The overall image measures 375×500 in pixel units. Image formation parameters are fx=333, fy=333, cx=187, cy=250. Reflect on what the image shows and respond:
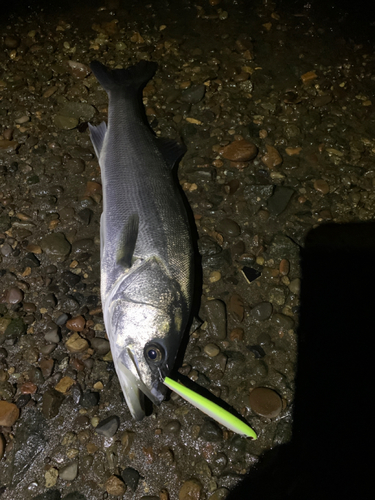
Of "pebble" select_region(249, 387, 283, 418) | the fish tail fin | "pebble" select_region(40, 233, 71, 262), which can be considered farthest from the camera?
the fish tail fin

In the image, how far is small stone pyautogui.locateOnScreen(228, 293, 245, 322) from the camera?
9.02ft

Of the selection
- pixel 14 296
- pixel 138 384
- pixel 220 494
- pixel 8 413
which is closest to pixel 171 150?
pixel 14 296

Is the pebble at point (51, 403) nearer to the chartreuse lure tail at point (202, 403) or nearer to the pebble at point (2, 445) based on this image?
the pebble at point (2, 445)

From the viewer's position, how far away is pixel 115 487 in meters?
2.17

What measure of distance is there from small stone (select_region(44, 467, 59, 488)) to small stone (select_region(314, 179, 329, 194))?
3225 millimetres

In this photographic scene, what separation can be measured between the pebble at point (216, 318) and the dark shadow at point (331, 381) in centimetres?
64

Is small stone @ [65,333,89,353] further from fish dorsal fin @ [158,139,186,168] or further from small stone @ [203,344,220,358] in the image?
fish dorsal fin @ [158,139,186,168]

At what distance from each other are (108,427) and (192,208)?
6.38 ft

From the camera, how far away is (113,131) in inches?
122

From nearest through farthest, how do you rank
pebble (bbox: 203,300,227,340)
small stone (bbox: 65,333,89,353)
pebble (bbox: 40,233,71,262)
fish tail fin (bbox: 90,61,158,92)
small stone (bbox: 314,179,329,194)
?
small stone (bbox: 65,333,89,353) → pebble (bbox: 203,300,227,340) → pebble (bbox: 40,233,71,262) → small stone (bbox: 314,179,329,194) → fish tail fin (bbox: 90,61,158,92)

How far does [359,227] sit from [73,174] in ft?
9.28

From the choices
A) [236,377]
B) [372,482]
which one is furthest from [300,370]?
[372,482]

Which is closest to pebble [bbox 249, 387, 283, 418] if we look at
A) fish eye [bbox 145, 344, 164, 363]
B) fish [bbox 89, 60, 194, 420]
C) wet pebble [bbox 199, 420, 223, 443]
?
wet pebble [bbox 199, 420, 223, 443]

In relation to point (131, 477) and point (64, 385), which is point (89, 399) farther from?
point (131, 477)
